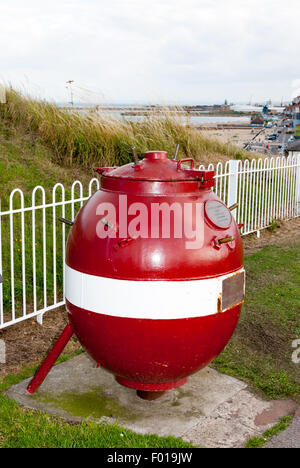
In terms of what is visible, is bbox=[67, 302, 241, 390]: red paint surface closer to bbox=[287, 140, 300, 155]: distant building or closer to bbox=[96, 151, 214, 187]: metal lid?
bbox=[96, 151, 214, 187]: metal lid

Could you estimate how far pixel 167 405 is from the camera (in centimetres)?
372

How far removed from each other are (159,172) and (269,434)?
1883 millimetres

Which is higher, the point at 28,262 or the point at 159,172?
the point at 159,172

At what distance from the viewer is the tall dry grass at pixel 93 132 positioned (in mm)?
9438

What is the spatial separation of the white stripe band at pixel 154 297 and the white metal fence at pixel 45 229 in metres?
1.77

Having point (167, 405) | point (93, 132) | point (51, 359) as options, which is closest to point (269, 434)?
point (167, 405)

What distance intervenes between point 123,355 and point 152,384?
0.44 metres

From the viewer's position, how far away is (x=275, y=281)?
6.71 meters

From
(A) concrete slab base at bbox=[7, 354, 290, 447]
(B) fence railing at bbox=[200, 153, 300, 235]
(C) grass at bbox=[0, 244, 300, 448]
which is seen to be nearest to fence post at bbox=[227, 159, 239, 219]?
(B) fence railing at bbox=[200, 153, 300, 235]

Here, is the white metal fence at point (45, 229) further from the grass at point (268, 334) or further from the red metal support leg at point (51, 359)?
the grass at point (268, 334)

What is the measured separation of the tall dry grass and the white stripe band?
6.37 metres

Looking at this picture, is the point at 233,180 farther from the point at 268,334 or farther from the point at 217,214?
the point at 217,214

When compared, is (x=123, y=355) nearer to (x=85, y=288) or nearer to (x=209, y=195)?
(x=85, y=288)

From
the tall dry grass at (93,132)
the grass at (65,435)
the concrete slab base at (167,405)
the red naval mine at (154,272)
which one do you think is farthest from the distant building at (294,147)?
the grass at (65,435)
